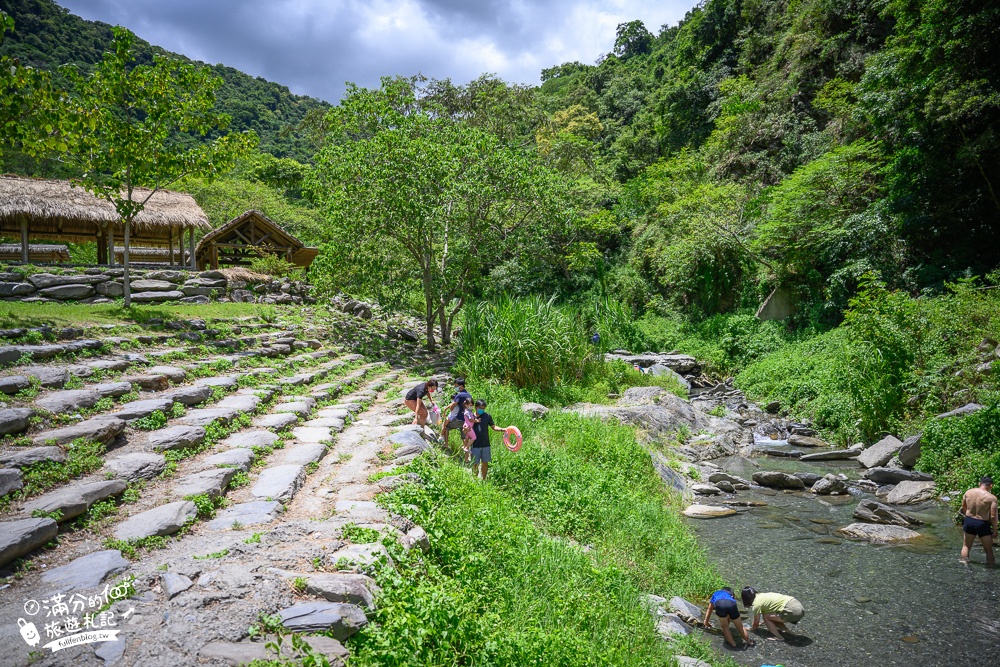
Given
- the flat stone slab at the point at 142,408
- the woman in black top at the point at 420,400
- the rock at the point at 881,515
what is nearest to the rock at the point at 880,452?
the rock at the point at 881,515

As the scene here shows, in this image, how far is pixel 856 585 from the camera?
6906 millimetres

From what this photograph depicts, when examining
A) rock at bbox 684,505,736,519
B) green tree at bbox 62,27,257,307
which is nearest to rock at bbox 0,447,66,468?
rock at bbox 684,505,736,519

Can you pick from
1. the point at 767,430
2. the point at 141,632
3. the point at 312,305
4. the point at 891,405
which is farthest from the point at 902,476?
the point at 312,305

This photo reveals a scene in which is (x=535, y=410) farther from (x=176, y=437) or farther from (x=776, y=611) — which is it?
(x=176, y=437)

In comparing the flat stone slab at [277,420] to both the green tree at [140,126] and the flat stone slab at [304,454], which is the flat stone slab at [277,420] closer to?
the flat stone slab at [304,454]

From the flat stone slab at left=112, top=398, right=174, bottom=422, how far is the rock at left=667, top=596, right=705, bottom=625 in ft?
22.0

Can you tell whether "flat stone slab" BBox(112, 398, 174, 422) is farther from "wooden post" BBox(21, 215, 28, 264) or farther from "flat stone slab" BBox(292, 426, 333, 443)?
"wooden post" BBox(21, 215, 28, 264)

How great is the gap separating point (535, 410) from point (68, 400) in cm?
776

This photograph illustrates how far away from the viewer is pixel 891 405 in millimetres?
11852

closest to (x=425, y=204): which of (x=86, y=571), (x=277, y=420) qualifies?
(x=277, y=420)

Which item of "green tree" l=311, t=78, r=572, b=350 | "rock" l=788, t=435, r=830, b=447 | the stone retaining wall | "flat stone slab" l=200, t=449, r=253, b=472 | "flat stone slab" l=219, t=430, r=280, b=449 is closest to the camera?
"flat stone slab" l=200, t=449, r=253, b=472

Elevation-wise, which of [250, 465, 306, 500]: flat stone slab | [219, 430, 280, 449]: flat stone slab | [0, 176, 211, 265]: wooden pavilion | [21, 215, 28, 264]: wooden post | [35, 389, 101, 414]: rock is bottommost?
[250, 465, 306, 500]: flat stone slab

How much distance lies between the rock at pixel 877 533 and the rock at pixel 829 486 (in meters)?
1.71

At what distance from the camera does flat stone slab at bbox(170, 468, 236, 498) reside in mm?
5105
